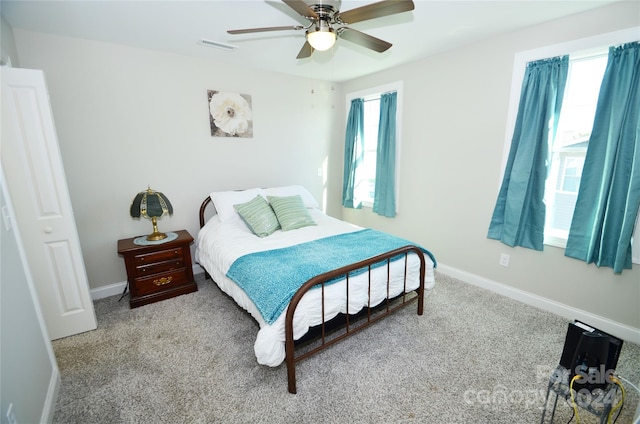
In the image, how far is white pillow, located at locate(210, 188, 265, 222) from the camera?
3.00m

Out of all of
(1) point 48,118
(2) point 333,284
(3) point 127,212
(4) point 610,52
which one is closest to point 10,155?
(1) point 48,118

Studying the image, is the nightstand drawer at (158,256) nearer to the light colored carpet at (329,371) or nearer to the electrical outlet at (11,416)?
the light colored carpet at (329,371)

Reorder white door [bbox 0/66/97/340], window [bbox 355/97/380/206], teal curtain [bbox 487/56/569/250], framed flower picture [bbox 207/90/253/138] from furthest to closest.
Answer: window [bbox 355/97/380/206] < framed flower picture [bbox 207/90/253/138] < teal curtain [bbox 487/56/569/250] < white door [bbox 0/66/97/340]

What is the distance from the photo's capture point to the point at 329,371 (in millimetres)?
1848

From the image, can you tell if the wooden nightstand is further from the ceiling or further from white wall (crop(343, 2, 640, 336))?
white wall (crop(343, 2, 640, 336))

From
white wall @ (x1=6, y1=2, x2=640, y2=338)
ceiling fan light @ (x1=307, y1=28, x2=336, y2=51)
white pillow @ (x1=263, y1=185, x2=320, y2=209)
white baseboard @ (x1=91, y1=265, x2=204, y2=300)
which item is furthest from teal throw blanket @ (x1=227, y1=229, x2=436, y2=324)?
white baseboard @ (x1=91, y1=265, x2=204, y2=300)

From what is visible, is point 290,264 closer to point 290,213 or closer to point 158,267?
point 290,213

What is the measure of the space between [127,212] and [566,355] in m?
3.64

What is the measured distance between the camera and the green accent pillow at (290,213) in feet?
9.49

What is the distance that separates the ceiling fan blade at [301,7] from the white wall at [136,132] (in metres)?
2.00

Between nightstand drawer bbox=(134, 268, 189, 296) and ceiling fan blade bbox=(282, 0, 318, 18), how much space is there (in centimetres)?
252

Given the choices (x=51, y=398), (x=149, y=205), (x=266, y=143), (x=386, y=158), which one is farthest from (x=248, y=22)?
(x=51, y=398)

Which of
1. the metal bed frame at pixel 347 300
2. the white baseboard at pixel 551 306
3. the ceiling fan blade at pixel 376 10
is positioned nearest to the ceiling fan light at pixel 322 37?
the ceiling fan blade at pixel 376 10

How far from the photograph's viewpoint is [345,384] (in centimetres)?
174
